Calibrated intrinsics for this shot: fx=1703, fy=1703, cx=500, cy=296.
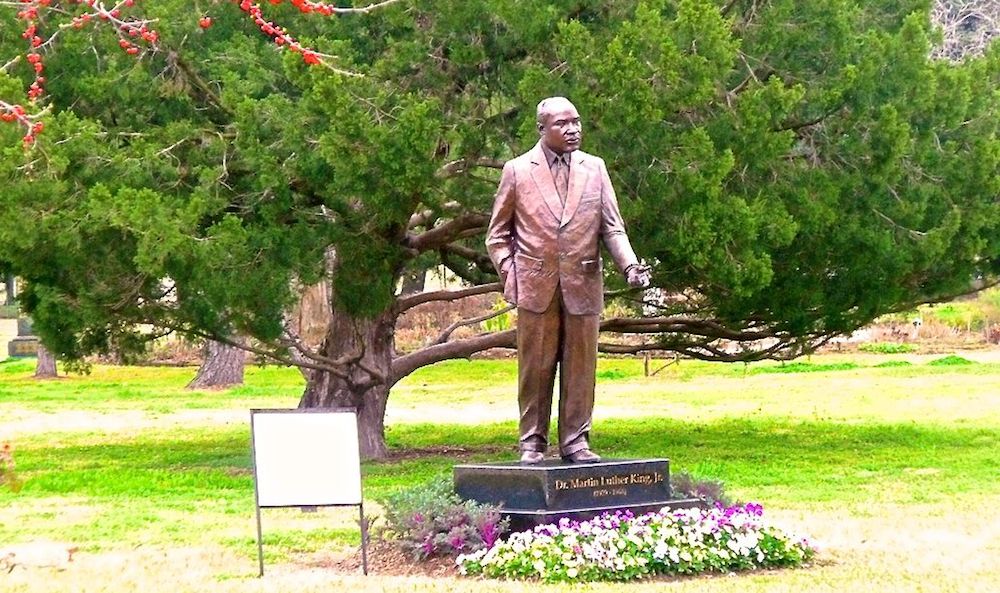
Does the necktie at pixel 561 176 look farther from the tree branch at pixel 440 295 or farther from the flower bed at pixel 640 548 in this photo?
the tree branch at pixel 440 295

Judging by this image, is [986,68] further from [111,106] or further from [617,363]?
[617,363]

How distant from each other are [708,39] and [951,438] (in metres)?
8.31

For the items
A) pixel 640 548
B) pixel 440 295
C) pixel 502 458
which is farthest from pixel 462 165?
pixel 640 548

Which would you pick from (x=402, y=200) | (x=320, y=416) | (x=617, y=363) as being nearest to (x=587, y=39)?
(x=402, y=200)

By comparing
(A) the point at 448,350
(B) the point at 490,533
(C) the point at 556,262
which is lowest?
→ (B) the point at 490,533

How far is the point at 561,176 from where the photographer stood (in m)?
10.8

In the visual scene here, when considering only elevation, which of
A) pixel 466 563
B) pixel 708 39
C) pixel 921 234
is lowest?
pixel 466 563

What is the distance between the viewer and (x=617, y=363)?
137 feet

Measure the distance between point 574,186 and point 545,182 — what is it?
0.61ft

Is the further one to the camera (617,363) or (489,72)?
(617,363)

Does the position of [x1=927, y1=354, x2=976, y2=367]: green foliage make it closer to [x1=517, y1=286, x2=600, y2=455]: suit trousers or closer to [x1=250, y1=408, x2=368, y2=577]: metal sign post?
[x1=517, y1=286, x2=600, y2=455]: suit trousers

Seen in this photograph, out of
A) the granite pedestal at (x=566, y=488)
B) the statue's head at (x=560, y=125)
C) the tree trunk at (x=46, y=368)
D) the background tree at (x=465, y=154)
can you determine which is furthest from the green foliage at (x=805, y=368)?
the statue's head at (x=560, y=125)

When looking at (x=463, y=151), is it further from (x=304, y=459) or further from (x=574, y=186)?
(x=304, y=459)

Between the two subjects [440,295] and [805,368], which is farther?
[805,368]
